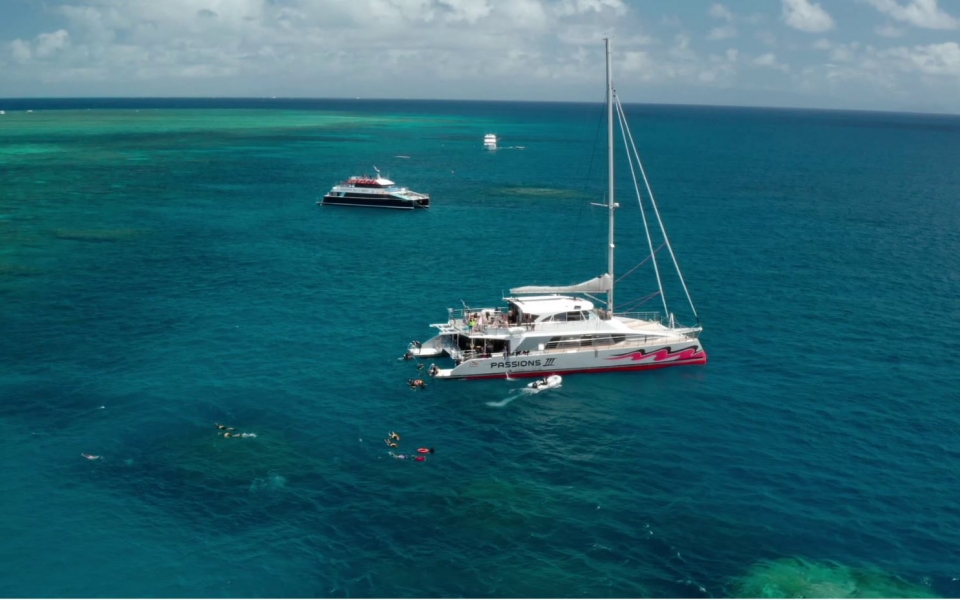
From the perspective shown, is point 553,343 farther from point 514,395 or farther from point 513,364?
point 514,395

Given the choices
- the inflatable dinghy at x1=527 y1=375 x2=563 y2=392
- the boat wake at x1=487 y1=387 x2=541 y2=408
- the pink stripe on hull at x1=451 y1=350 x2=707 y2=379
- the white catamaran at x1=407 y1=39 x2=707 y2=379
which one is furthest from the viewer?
the pink stripe on hull at x1=451 y1=350 x2=707 y2=379

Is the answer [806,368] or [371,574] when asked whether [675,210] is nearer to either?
[806,368]

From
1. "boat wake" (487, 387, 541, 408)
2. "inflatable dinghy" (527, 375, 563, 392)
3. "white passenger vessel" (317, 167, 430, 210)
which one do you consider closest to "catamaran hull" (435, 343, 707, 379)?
"inflatable dinghy" (527, 375, 563, 392)

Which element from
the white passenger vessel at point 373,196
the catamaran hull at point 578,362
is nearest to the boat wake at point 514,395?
the catamaran hull at point 578,362

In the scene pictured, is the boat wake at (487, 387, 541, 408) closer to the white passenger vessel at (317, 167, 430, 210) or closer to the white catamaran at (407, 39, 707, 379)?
the white catamaran at (407, 39, 707, 379)

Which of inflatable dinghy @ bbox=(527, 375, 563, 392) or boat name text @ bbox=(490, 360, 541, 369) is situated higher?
boat name text @ bbox=(490, 360, 541, 369)

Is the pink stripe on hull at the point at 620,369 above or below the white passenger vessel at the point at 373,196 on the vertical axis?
below

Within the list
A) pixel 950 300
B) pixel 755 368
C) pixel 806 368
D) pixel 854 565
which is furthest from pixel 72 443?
pixel 950 300

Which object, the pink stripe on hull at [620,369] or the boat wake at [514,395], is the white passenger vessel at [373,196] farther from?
the boat wake at [514,395]
